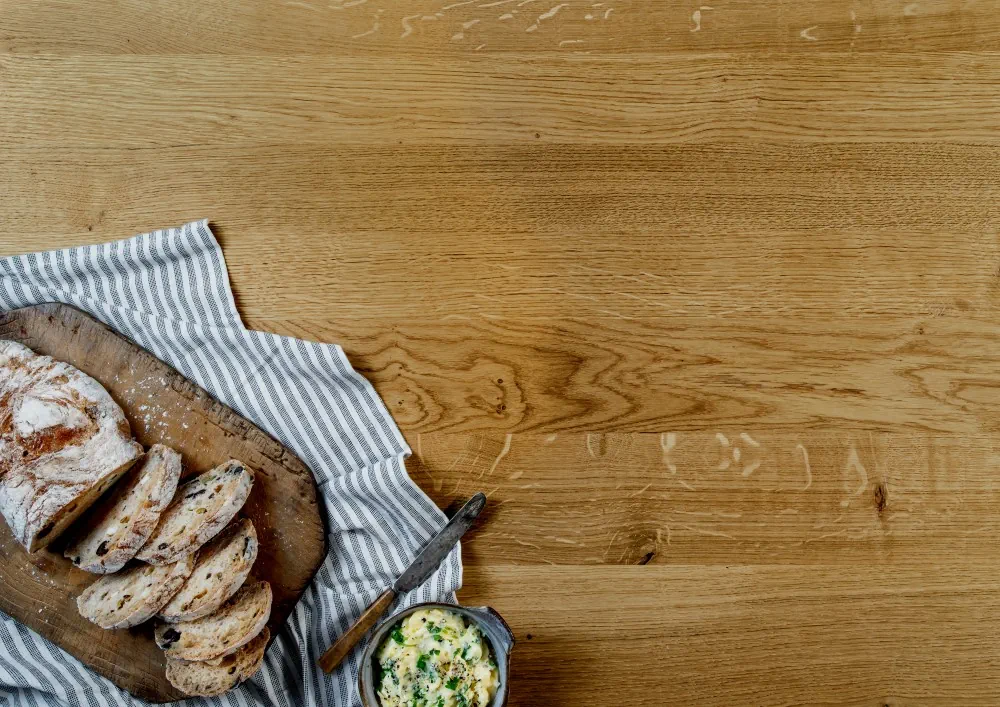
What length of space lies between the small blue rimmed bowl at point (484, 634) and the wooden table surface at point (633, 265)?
171 millimetres

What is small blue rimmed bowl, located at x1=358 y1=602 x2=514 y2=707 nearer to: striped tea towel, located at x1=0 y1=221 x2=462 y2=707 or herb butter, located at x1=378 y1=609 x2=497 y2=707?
herb butter, located at x1=378 y1=609 x2=497 y2=707

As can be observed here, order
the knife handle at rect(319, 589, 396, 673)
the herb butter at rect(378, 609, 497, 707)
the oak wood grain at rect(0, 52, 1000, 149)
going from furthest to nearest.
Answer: the oak wood grain at rect(0, 52, 1000, 149) < the knife handle at rect(319, 589, 396, 673) < the herb butter at rect(378, 609, 497, 707)

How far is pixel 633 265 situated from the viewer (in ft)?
4.85

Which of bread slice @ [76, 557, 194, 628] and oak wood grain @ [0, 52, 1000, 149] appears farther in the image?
oak wood grain @ [0, 52, 1000, 149]

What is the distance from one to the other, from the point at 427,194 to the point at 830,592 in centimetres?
113

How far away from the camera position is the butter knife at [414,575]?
1.37 meters

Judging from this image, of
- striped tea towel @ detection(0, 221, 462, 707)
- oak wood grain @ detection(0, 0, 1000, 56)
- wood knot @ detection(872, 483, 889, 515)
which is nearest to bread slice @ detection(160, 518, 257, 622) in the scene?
striped tea towel @ detection(0, 221, 462, 707)

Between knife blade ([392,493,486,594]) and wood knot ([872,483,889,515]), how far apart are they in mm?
781

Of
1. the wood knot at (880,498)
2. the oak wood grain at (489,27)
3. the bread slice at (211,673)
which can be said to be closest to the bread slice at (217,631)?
the bread slice at (211,673)

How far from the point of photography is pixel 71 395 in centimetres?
134

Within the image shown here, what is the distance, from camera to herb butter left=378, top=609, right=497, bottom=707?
4.09 ft

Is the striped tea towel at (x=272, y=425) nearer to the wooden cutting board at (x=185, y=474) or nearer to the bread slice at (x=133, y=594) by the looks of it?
the wooden cutting board at (x=185, y=474)

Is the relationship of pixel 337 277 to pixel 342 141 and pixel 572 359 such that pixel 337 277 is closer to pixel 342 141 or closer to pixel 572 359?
pixel 342 141

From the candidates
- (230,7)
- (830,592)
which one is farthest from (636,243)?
(230,7)
